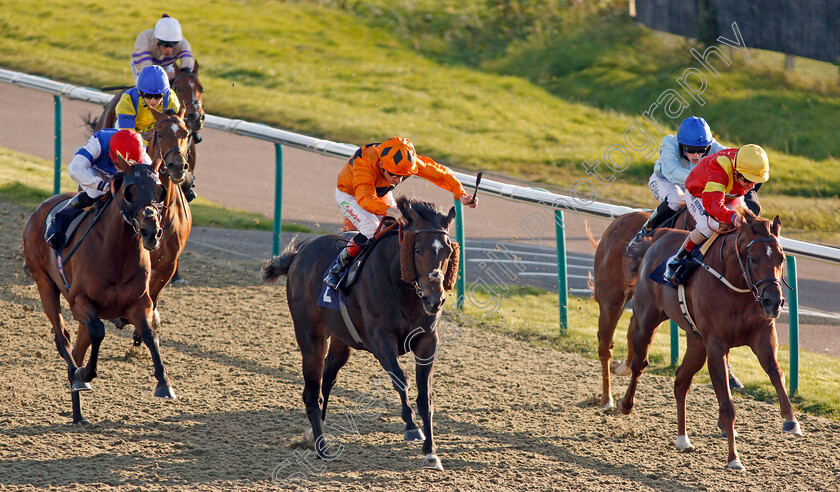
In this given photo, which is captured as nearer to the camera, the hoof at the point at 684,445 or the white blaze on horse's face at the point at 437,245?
the white blaze on horse's face at the point at 437,245

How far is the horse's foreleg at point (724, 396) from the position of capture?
538cm

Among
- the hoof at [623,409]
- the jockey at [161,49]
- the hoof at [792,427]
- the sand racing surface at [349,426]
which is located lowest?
the sand racing surface at [349,426]

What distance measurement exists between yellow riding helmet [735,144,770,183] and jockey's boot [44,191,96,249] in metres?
3.93

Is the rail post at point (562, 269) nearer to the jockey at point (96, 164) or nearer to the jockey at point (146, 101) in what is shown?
the jockey at point (146, 101)

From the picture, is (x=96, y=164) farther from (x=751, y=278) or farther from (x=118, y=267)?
(x=751, y=278)

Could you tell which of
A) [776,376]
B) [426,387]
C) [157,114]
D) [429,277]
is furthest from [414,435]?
[157,114]

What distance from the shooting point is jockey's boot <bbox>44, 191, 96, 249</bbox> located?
608 cm

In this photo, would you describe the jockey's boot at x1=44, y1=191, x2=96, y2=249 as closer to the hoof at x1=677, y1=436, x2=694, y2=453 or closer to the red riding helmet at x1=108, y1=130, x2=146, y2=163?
the red riding helmet at x1=108, y1=130, x2=146, y2=163

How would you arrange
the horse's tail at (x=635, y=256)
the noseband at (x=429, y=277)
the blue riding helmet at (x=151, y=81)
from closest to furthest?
1. the noseband at (x=429, y=277)
2. the horse's tail at (x=635, y=256)
3. the blue riding helmet at (x=151, y=81)

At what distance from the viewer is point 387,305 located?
5.12m

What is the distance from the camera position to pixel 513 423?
618cm

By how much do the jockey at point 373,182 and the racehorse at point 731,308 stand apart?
56.2 inches

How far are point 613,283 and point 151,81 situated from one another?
11.8 feet

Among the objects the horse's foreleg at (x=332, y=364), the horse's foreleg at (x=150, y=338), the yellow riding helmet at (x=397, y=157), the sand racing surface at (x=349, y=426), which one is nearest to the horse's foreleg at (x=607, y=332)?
the sand racing surface at (x=349, y=426)
